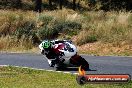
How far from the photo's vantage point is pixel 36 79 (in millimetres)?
13617

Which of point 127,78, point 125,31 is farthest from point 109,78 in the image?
point 125,31

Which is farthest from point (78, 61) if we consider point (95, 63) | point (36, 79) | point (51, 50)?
point (95, 63)

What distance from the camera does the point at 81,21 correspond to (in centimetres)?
2881

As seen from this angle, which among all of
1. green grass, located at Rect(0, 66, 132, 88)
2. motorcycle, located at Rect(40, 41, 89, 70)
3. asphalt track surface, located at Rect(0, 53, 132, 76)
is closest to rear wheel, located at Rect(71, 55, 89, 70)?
motorcycle, located at Rect(40, 41, 89, 70)

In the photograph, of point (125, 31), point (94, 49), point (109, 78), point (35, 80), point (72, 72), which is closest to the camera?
point (109, 78)

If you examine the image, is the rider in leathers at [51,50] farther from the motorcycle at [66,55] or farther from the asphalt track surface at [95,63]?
the asphalt track surface at [95,63]

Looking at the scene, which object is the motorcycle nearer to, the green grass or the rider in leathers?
the rider in leathers

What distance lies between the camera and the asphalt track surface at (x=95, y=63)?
1594 centimetres

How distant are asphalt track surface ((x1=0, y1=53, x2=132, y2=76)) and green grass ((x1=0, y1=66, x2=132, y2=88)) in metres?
1.27

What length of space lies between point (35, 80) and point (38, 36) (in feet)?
45.2

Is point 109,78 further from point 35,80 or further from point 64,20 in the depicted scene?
point 64,20

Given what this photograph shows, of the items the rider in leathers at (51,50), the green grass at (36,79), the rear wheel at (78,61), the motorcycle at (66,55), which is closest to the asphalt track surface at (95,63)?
the rear wheel at (78,61)

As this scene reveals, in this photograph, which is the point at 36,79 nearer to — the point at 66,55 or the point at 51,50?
the point at 51,50

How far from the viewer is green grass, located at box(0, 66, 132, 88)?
12.2 m
